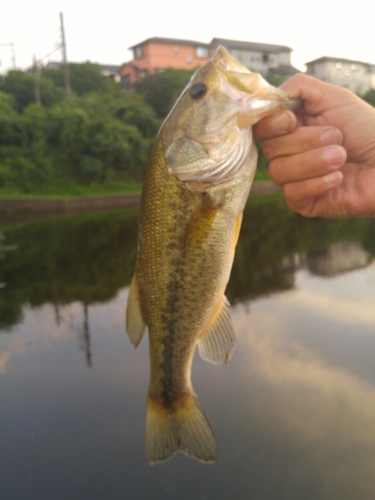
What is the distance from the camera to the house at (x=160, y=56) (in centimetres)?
5675

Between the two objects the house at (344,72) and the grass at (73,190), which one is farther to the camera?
the house at (344,72)

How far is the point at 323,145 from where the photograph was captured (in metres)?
2.03

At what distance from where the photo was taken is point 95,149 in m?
25.4

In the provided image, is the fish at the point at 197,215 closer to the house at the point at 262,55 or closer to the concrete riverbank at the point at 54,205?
the concrete riverbank at the point at 54,205

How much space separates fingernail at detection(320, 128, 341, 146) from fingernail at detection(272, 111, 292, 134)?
178 millimetres

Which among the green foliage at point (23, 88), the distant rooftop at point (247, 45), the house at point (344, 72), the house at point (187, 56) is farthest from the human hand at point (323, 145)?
the house at point (344, 72)

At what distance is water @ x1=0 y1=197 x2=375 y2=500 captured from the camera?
3547 mm

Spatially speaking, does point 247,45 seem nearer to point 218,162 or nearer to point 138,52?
point 138,52

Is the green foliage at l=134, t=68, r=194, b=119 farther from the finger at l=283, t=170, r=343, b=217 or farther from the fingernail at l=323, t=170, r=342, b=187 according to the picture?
the fingernail at l=323, t=170, r=342, b=187

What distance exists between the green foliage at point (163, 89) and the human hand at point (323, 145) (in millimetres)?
34777

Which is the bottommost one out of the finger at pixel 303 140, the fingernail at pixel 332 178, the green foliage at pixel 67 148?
the fingernail at pixel 332 178

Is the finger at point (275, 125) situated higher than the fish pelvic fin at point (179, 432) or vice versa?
the finger at point (275, 125)

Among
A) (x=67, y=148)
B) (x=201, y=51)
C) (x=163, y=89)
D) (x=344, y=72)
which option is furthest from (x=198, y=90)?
(x=344, y=72)

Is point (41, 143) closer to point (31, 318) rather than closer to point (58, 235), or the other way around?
point (58, 235)
